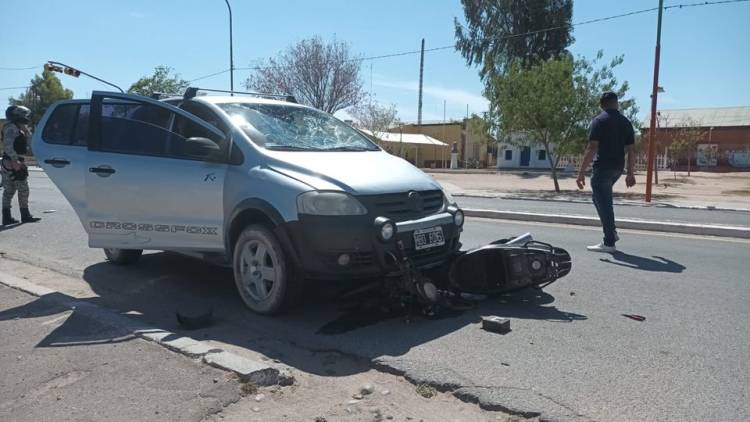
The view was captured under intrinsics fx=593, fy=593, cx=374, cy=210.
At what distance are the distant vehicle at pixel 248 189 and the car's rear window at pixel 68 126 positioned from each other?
0.02 meters

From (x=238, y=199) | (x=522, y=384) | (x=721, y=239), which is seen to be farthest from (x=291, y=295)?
(x=721, y=239)

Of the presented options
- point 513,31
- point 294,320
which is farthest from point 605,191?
point 513,31

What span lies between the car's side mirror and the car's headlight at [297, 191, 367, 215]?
1.07 meters

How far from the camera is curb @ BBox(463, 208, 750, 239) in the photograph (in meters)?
9.48

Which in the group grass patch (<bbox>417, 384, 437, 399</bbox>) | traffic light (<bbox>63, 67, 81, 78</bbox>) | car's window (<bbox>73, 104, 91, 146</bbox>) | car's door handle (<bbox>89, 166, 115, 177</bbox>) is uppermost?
traffic light (<bbox>63, 67, 81, 78</bbox>)

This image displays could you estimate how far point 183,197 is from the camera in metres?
5.18

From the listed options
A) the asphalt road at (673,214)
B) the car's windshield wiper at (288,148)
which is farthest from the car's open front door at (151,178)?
the asphalt road at (673,214)

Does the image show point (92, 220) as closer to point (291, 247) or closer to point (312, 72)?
point (291, 247)

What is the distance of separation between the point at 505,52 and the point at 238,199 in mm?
43795

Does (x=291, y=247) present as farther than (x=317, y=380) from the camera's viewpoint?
Yes

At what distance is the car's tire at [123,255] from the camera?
6.68 m

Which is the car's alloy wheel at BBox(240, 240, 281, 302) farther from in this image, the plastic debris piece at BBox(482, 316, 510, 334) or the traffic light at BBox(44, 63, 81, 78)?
the traffic light at BBox(44, 63, 81, 78)

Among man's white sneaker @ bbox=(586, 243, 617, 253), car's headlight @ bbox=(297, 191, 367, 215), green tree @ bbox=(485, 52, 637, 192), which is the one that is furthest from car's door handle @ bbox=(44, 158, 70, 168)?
green tree @ bbox=(485, 52, 637, 192)

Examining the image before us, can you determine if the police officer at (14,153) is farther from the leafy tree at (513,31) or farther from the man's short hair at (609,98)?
the leafy tree at (513,31)
